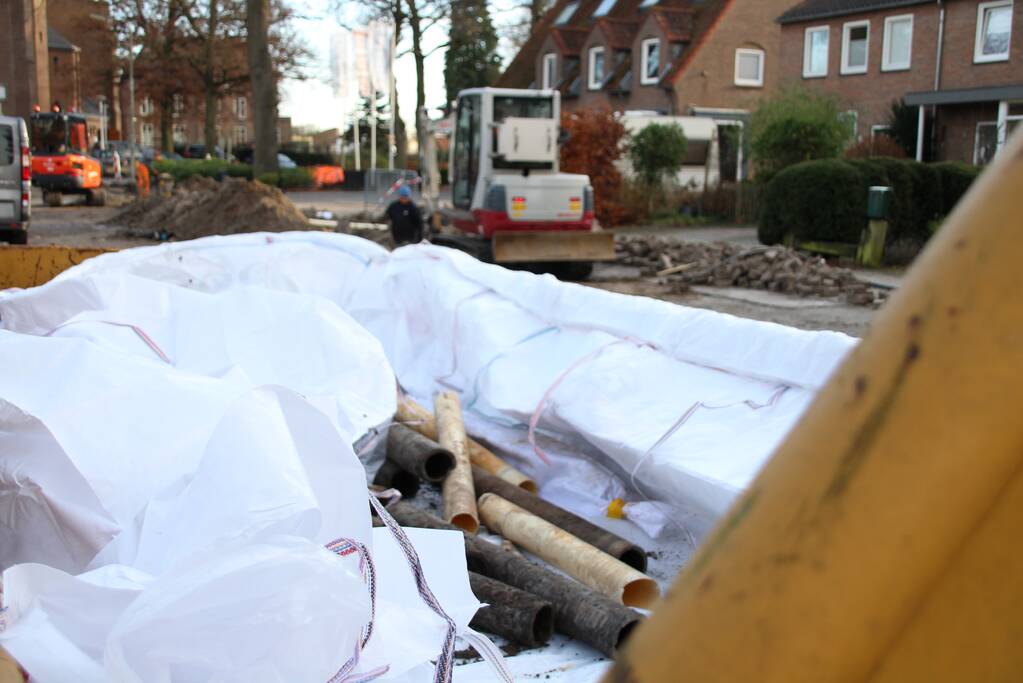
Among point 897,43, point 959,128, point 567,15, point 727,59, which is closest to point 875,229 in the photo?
point 959,128

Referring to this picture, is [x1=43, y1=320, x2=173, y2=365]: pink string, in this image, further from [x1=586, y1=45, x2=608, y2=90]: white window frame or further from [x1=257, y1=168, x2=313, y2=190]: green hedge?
[x1=586, y1=45, x2=608, y2=90]: white window frame

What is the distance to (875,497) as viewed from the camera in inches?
33.9

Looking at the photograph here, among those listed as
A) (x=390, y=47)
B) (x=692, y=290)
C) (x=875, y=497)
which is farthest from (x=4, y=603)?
(x=390, y=47)

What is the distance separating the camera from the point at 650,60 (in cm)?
3872

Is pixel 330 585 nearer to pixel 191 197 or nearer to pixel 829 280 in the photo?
pixel 829 280

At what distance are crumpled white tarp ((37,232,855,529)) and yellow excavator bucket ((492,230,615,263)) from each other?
6699 mm

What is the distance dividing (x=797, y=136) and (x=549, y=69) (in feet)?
74.3

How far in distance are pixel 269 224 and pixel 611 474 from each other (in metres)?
14.8

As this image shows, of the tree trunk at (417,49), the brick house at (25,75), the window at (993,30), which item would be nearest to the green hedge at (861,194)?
the window at (993,30)

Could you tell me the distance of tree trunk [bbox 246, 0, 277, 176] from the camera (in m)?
25.8

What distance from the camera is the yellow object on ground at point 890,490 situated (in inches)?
33.2

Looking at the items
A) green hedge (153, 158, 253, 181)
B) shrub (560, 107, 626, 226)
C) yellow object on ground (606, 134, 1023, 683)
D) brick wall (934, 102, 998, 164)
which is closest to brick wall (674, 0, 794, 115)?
brick wall (934, 102, 998, 164)

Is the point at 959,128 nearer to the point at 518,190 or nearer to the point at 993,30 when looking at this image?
the point at 993,30

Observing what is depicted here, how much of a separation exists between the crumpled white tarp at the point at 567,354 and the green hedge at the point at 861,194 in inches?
437
